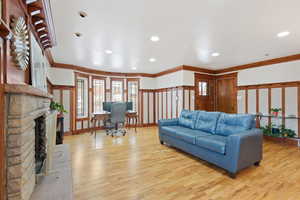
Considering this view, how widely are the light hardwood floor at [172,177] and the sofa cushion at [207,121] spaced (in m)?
0.73

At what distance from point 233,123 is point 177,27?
6.93 ft

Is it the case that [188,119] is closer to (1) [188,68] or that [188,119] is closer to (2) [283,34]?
(1) [188,68]

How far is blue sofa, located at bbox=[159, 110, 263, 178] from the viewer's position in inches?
87.4

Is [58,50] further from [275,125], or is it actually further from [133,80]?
[275,125]

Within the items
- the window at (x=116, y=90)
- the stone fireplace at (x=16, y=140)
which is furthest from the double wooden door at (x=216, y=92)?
the stone fireplace at (x=16, y=140)

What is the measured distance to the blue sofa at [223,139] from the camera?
222 centimetres

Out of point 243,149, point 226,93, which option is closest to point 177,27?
point 243,149

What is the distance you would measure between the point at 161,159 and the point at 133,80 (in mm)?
4268

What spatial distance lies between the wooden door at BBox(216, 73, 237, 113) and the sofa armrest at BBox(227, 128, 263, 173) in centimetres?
315

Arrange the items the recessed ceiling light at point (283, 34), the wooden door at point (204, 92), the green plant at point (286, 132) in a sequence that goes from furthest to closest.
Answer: the wooden door at point (204, 92) < the green plant at point (286, 132) < the recessed ceiling light at point (283, 34)

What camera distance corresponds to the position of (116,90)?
633 centimetres

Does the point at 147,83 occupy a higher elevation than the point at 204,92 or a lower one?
higher

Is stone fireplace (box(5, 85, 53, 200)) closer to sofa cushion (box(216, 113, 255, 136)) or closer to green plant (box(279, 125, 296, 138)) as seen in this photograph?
sofa cushion (box(216, 113, 255, 136))

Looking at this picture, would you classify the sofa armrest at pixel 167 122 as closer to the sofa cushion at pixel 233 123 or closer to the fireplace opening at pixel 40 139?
the sofa cushion at pixel 233 123
